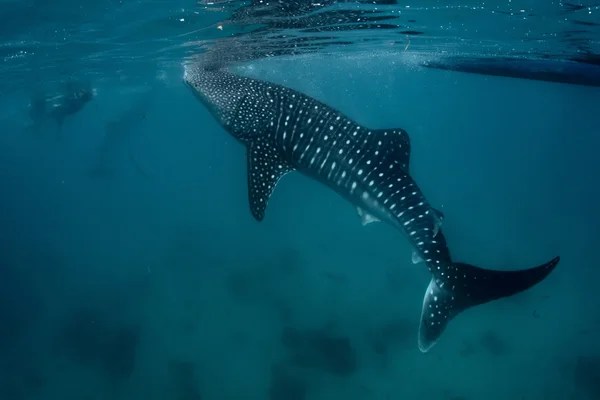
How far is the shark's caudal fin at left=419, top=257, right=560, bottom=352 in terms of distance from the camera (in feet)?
14.1

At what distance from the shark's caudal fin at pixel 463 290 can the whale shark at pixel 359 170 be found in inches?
0.5

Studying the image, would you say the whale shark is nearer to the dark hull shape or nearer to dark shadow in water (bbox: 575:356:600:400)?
dark shadow in water (bbox: 575:356:600:400)

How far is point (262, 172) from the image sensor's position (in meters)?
6.54

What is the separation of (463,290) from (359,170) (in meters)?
2.24

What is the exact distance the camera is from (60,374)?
1352 cm

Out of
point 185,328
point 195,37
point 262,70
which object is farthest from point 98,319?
point 262,70

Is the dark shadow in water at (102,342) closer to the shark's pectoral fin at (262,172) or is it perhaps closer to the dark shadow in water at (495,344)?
the shark's pectoral fin at (262,172)

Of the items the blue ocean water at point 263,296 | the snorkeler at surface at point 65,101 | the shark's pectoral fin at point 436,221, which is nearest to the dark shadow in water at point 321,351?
the blue ocean water at point 263,296

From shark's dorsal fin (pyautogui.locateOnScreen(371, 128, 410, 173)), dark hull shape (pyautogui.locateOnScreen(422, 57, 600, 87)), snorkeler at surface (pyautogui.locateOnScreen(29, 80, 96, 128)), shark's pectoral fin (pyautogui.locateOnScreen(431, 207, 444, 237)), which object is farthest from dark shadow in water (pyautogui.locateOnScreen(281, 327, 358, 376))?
snorkeler at surface (pyautogui.locateOnScreen(29, 80, 96, 128))

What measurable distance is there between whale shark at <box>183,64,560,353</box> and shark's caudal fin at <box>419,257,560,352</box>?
0.01 metres

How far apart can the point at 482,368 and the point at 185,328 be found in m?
10.7

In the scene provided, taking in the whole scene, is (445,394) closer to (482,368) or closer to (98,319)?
(482,368)

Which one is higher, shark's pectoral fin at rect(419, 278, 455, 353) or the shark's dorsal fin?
the shark's dorsal fin

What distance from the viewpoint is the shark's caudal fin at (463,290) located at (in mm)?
4312
